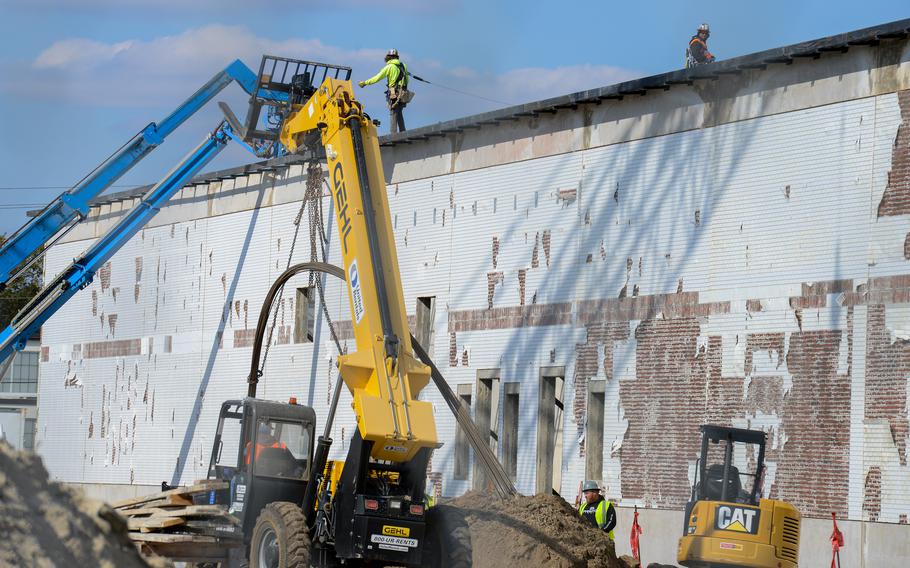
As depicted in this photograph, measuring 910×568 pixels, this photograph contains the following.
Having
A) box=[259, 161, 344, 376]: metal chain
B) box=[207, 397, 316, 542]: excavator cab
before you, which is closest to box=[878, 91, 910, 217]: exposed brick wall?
box=[207, 397, 316, 542]: excavator cab

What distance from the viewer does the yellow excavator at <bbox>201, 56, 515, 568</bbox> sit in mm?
14484

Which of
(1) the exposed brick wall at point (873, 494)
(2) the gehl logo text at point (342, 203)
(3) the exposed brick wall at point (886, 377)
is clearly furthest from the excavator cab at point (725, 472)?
(2) the gehl logo text at point (342, 203)

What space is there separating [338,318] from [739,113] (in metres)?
11.7

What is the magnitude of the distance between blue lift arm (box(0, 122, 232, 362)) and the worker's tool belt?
464 centimetres

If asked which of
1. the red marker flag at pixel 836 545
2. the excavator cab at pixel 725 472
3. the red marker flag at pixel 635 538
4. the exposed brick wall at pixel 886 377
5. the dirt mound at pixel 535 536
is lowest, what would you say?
the red marker flag at pixel 635 538

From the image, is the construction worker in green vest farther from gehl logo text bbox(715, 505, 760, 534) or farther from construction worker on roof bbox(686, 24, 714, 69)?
construction worker on roof bbox(686, 24, 714, 69)

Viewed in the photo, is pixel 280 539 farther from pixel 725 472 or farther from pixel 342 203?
pixel 725 472

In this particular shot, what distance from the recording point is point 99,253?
1284 inches

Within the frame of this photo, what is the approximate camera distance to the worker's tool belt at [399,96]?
30859 millimetres

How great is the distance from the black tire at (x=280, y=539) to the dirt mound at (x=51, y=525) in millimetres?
6395

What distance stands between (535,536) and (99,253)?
19.8 meters

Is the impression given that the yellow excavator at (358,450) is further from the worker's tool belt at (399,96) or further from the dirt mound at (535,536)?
the worker's tool belt at (399,96)

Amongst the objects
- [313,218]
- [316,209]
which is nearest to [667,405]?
[316,209]

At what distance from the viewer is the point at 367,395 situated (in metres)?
14.7
